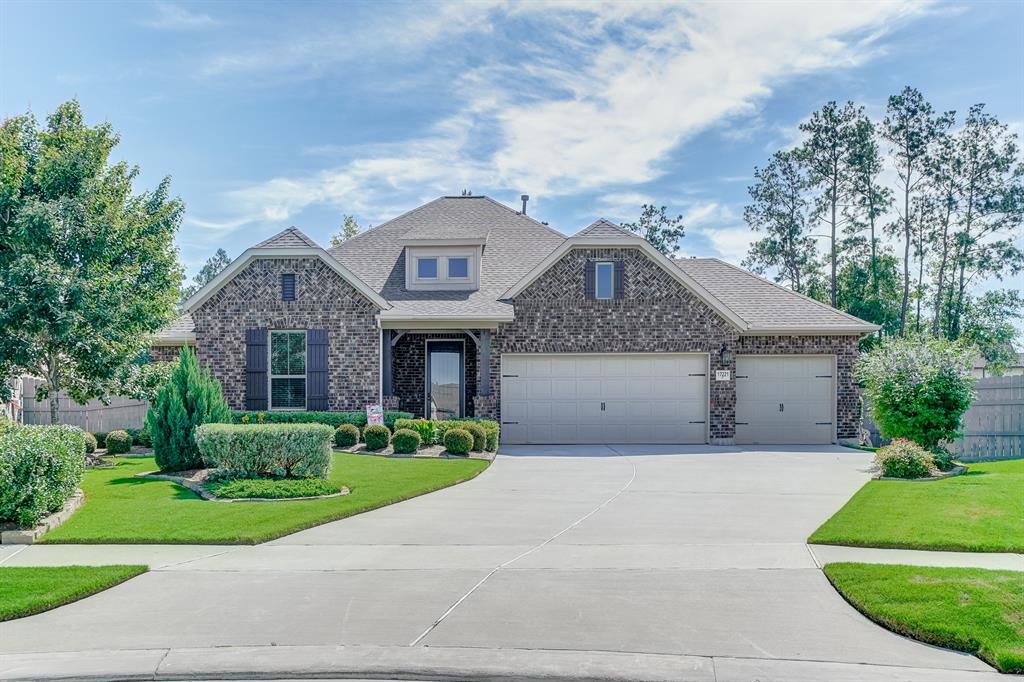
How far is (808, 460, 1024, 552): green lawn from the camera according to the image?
8.62 meters

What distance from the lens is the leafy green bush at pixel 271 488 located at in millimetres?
11547

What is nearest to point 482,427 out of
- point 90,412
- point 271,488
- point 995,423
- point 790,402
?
point 271,488

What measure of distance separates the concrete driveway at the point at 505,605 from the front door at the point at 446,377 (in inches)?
444

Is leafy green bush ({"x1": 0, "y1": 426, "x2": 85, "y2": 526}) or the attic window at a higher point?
the attic window

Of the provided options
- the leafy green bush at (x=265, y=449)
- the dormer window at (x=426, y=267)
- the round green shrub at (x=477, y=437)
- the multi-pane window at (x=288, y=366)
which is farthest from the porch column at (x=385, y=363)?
the leafy green bush at (x=265, y=449)

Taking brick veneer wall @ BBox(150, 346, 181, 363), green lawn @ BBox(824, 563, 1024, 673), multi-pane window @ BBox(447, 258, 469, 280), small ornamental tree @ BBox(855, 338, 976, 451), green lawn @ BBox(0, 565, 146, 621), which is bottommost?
green lawn @ BBox(0, 565, 146, 621)

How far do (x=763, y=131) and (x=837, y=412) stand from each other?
946 cm

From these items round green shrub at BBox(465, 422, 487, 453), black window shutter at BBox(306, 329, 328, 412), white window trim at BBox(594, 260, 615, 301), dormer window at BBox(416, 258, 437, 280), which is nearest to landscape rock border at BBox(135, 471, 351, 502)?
round green shrub at BBox(465, 422, 487, 453)

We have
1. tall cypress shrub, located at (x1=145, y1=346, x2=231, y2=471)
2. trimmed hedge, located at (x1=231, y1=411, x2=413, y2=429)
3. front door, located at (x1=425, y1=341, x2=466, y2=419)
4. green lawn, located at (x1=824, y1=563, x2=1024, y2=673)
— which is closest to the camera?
green lawn, located at (x1=824, y1=563, x2=1024, y2=673)

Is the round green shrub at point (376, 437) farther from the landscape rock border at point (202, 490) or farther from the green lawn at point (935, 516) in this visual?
the green lawn at point (935, 516)

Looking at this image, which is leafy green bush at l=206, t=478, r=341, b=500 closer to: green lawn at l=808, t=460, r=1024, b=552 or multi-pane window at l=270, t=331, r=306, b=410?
green lawn at l=808, t=460, r=1024, b=552

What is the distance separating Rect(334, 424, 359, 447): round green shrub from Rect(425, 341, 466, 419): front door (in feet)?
13.4

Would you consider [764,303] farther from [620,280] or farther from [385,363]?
[385,363]

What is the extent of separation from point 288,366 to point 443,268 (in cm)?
520
